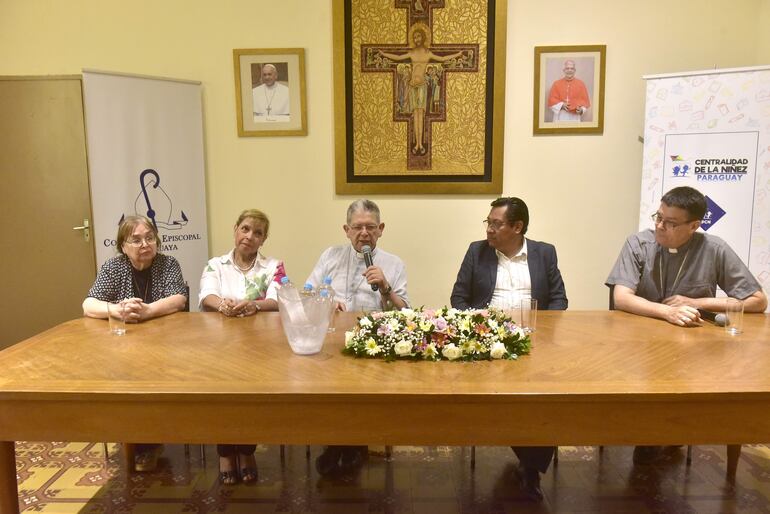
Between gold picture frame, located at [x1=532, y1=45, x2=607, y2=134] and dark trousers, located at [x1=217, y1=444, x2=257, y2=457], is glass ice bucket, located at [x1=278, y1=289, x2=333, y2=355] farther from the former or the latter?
gold picture frame, located at [x1=532, y1=45, x2=607, y2=134]

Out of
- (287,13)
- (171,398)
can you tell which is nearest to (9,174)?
(287,13)

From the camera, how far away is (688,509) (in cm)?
208

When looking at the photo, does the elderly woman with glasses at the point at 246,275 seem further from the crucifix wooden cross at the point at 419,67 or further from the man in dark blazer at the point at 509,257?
the crucifix wooden cross at the point at 419,67

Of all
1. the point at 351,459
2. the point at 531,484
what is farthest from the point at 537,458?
the point at 351,459

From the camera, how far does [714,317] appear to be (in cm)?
207

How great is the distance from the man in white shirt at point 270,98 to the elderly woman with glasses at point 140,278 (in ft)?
5.02

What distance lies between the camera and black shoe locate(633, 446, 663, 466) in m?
2.43

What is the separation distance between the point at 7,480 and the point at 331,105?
281 centimetres

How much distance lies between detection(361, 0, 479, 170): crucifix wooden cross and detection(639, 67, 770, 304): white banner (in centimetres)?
128

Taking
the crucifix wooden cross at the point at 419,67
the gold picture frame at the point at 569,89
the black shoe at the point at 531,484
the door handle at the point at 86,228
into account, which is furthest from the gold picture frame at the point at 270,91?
the black shoe at the point at 531,484

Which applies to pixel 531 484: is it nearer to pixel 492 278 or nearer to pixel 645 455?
pixel 645 455

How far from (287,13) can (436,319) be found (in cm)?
274

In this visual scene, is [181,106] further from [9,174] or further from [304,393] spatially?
[304,393]

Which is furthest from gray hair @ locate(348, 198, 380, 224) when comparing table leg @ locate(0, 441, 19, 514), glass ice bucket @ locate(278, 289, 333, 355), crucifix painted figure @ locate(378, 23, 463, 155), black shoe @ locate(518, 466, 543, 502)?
table leg @ locate(0, 441, 19, 514)
